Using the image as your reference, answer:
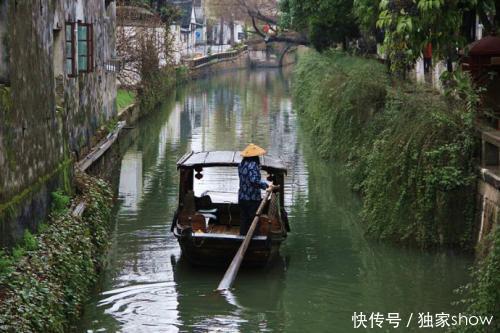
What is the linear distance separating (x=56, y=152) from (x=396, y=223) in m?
5.75

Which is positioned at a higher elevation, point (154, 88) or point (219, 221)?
point (154, 88)

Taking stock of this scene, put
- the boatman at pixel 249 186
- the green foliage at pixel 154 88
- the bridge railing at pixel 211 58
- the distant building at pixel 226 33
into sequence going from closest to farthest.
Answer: the boatman at pixel 249 186, the green foliage at pixel 154 88, the bridge railing at pixel 211 58, the distant building at pixel 226 33

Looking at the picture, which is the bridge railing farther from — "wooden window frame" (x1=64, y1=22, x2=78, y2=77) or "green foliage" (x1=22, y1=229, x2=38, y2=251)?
"green foliage" (x1=22, y1=229, x2=38, y2=251)

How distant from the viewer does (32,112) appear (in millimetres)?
12750

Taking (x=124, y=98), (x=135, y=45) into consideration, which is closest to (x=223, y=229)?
(x=124, y=98)

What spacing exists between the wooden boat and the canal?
1.25 ft

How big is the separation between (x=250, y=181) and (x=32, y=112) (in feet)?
12.7

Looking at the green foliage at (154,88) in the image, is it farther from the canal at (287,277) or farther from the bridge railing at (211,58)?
the bridge railing at (211,58)

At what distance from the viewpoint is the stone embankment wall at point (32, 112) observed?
11.2 m

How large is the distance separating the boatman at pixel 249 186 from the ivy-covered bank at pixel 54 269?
2187 millimetres

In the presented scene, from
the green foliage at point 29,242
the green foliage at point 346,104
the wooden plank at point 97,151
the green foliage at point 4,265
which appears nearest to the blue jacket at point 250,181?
the wooden plank at point 97,151

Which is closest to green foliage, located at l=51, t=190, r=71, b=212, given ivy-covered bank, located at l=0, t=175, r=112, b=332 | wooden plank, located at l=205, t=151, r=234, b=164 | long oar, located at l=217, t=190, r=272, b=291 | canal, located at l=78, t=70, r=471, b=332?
ivy-covered bank, located at l=0, t=175, r=112, b=332

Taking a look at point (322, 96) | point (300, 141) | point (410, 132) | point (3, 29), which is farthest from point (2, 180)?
point (300, 141)

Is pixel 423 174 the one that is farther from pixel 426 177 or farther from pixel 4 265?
pixel 4 265
